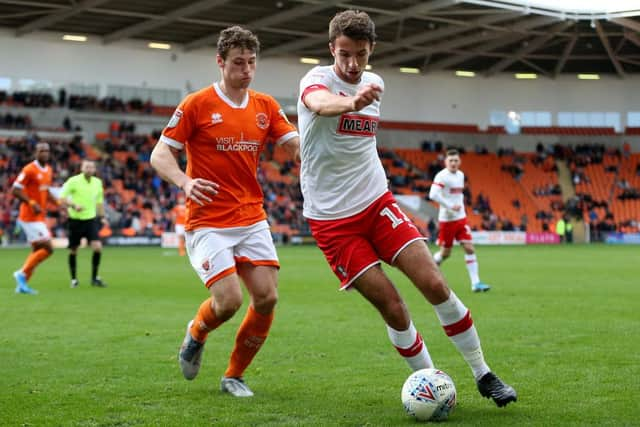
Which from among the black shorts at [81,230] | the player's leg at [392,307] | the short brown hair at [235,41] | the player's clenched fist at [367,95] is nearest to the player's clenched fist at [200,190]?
the short brown hair at [235,41]

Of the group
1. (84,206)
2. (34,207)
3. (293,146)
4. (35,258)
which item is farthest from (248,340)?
(84,206)

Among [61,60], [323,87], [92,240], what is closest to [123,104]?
[61,60]

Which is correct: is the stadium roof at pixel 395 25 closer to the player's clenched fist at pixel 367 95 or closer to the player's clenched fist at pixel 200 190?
the player's clenched fist at pixel 200 190

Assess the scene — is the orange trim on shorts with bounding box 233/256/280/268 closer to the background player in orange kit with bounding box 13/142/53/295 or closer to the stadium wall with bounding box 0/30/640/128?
the background player in orange kit with bounding box 13/142/53/295

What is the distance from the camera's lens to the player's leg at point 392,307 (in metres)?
A: 5.80

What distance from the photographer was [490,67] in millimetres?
59094

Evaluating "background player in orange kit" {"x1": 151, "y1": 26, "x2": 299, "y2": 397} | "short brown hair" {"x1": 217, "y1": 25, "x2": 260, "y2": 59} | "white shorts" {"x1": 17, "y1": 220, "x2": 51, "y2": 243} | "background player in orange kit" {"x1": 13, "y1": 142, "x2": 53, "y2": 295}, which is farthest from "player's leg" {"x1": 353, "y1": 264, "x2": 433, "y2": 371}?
"white shorts" {"x1": 17, "y1": 220, "x2": 51, "y2": 243}

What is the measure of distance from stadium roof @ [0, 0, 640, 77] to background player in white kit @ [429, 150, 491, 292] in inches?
1017

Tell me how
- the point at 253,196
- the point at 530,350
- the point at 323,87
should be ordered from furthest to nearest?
the point at 530,350
the point at 253,196
the point at 323,87

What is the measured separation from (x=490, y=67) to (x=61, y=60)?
2826 centimetres

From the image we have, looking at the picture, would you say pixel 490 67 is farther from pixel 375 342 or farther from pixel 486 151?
pixel 375 342

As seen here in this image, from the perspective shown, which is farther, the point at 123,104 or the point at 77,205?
the point at 123,104

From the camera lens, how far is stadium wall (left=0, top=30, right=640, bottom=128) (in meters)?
47.5

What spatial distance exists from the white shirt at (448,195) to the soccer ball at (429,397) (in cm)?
1044
